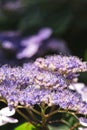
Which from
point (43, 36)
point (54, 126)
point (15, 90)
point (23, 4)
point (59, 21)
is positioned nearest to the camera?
point (15, 90)

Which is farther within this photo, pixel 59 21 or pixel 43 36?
pixel 59 21

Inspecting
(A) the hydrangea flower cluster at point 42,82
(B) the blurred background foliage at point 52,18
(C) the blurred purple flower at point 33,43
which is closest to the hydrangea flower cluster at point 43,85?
(A) the hydrangea flower cluster at point 42,82

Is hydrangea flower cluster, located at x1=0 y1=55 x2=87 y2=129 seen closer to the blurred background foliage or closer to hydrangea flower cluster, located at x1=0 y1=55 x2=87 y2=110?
hydrangea flower cluster, located at x1=0 y1=55 x2=87 y2=110

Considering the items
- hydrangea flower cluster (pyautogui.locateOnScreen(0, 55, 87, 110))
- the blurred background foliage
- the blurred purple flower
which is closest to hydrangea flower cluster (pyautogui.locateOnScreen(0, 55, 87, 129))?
hydrangea flower cluster (pyautogui.locateOnScreen(0, 55, 87, 110))

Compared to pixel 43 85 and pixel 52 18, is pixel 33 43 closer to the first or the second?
pixel 52 18

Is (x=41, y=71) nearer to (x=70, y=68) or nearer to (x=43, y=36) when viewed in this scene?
(x=70, y=68)

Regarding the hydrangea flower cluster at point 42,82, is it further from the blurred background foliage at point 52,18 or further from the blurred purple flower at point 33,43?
the blurred background foliage at point 52,18

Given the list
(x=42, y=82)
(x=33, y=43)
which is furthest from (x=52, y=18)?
(x=42, y=82)

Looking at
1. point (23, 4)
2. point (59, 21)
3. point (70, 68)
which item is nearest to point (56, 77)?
point (70, 68)
